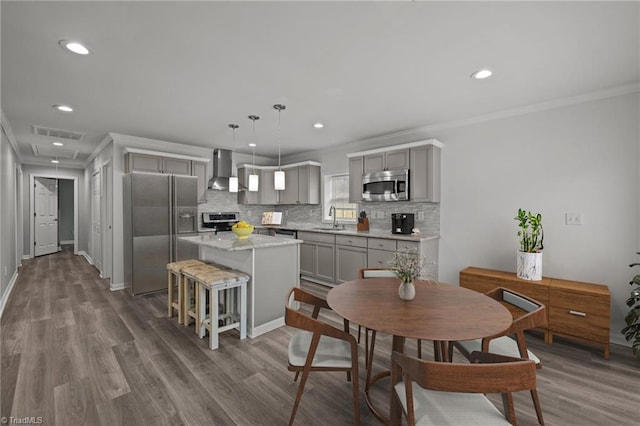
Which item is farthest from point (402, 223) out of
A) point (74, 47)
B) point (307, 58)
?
point (74, 47)

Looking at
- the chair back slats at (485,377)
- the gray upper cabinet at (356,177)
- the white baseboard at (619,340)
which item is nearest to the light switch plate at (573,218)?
the white baseboard at (619,340)

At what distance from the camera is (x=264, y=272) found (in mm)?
3145

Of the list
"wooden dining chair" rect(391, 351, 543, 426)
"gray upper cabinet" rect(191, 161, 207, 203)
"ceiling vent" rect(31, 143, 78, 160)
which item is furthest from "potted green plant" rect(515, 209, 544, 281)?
"ceiling vent" rect(31, 143, 78, 160)

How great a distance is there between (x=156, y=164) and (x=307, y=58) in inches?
145

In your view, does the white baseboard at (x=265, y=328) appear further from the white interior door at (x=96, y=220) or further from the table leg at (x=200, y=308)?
the white interior door at (x=96, y=220)

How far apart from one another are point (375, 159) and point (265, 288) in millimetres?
2709

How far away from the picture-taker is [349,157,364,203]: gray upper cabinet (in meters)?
4.84

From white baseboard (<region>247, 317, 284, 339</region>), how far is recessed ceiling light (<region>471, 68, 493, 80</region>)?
10.4ft

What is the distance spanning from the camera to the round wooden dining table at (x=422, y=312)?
1.43m

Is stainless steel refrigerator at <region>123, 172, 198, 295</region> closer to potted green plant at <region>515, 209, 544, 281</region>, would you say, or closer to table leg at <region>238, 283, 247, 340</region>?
table leg at <region>238, 283, 247, 340</region>

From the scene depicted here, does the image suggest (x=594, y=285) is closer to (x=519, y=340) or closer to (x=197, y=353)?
(x=519, y=340)

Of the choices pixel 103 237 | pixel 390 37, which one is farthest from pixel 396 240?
pixel 103 237

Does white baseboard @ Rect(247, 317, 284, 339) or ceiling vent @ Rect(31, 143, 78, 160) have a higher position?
ceiling vent @ Rect(31, 143, 78, 160)

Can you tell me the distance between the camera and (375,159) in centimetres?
462
